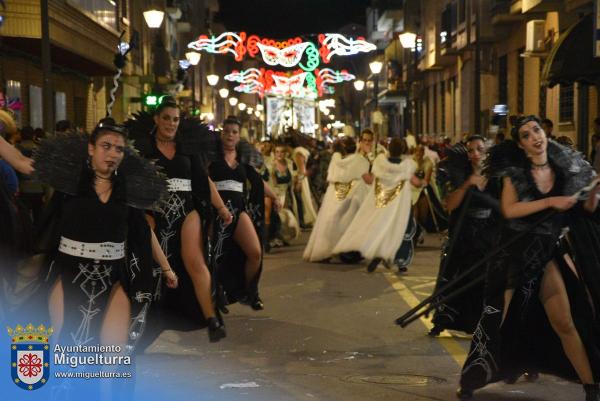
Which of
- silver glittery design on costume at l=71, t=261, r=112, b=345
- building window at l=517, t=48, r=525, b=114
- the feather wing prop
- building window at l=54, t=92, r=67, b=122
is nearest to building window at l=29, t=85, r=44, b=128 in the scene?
building window at l=54, t=92, r=67, b=122

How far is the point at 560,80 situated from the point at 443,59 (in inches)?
922

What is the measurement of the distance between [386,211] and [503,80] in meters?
19.2

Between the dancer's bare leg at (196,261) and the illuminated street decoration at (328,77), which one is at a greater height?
the illuminated street decoration at (328,77)

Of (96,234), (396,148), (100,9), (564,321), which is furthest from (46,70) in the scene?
(100,9)

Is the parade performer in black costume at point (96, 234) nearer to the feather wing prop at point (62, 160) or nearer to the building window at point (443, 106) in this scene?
the feather wing prop at point (62, 160)

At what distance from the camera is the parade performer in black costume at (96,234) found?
5887 millimetres

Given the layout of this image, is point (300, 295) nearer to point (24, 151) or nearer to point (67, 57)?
point (24, 151)

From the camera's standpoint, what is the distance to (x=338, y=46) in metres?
32.6

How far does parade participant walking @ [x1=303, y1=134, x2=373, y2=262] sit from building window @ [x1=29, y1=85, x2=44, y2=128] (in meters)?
10.7

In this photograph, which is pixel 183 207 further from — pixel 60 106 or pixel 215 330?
pixel 60 106

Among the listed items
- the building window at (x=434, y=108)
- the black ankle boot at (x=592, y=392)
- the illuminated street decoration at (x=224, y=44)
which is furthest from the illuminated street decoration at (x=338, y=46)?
the black ankle boot at (x=592, y=392)

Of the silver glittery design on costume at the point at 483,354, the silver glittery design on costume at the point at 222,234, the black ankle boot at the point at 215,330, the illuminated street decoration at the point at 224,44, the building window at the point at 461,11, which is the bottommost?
the black ankle boot at the point at 215,330

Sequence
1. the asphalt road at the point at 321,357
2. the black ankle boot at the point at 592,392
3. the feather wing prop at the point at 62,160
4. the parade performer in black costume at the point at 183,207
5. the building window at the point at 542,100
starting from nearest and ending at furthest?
the feather wing prop at the point at 62,160, the black ankle boot at the point at 592,392, the asphalt road at the point at 321,357, the parade performer in black costume at the point at 183,207, the building window at the point at 542,100

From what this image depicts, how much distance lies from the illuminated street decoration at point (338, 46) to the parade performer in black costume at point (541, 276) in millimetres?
25028
